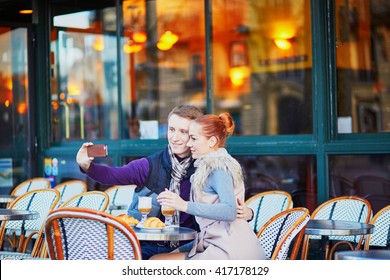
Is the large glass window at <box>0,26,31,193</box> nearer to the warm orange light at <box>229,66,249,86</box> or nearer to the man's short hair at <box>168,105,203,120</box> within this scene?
the warm orange light at <box>229,66,249,86</box>

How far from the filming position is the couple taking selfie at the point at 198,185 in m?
3.91

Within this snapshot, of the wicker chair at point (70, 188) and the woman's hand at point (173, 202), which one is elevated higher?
the woman's hand at point (173, 202)

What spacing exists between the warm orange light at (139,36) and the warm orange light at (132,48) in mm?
70

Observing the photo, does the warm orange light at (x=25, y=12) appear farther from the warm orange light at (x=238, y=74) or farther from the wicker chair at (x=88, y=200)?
the warm orange light at (x=238, y=74)

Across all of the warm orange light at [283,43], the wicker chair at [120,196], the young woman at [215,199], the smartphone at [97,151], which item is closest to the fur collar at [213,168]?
the young woman at [215,199]

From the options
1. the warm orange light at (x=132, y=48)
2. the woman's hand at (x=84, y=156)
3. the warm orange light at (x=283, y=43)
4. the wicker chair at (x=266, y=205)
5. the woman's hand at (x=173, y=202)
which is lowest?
the wicker chair at (x=266, y=205)

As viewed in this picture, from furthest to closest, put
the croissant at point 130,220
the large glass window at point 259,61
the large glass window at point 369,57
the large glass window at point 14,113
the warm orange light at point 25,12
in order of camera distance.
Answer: the large glass window at point 259,61, the large glass window at point 369,57, the large glass window at point 14,113, the warm orange light at point 25,12, the croissant at point 130,220

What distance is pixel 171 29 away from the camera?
11.3m

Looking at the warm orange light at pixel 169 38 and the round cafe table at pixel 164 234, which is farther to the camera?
the warm orange light at pixel 169 38

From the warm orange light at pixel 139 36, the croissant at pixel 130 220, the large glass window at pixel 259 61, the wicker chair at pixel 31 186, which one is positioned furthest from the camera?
the large glass window at pixel 259 61

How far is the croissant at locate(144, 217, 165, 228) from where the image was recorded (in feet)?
13.7

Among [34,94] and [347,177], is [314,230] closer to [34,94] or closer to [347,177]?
[347,177]

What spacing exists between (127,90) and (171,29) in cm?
148

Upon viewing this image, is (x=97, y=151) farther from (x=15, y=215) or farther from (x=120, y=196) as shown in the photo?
(x=120, y=196)
